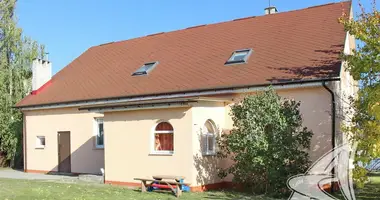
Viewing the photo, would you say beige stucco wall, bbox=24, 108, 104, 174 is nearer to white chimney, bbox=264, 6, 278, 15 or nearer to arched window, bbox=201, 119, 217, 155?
arched window, bbox=201, 119, 217, 155

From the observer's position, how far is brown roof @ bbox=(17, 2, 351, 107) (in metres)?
16.4

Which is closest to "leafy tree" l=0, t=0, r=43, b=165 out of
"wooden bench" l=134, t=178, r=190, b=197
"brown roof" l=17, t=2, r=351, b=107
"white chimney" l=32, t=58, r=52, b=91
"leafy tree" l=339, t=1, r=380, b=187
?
"white chimney" l=32, t=58, r=52, b=91

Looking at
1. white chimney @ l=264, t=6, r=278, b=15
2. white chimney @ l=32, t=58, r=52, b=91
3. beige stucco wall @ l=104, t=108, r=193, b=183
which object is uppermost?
white chimney @ l=264, t=6, r=278, b=15

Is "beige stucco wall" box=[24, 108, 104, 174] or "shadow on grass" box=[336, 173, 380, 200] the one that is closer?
"shadow on grass" box=[336, 173, 380, 200]

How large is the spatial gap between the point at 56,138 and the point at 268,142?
1293 centimetres

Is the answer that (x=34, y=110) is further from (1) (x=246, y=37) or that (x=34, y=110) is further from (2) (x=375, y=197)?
(2) (x=375, y=197)

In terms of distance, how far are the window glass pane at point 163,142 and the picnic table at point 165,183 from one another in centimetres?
125

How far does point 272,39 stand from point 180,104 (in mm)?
6042

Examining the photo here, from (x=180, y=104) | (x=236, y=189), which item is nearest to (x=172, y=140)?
(x=180, y=104)

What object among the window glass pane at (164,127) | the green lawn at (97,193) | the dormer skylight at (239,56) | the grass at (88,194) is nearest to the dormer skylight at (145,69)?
the dormer skylight at (239,56)

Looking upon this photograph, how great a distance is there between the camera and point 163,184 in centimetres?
1504

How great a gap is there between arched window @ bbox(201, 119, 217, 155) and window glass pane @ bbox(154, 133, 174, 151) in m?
1.20

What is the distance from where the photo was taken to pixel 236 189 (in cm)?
1577

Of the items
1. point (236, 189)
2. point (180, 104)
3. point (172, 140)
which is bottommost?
point (236, 189)
